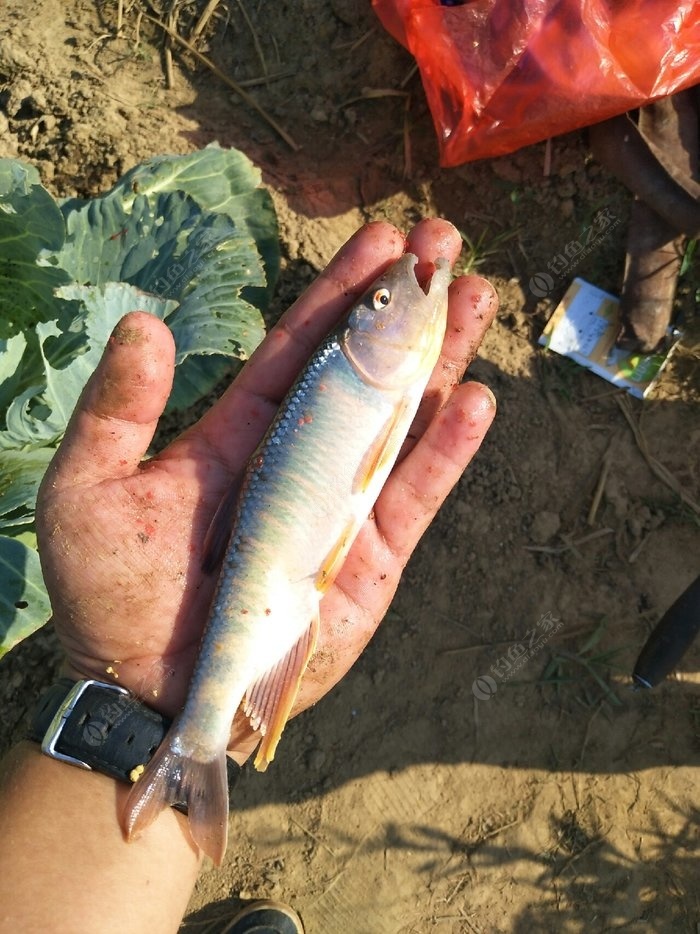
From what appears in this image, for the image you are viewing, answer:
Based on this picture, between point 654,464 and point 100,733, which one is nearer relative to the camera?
point 100,733

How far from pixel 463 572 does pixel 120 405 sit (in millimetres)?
2583

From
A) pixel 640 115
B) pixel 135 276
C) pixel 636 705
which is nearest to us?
pixel 135 276

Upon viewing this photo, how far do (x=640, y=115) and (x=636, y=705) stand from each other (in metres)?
3.78

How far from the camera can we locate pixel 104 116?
505 centimetres

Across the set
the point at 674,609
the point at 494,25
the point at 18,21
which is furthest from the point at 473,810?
the point at 18,21

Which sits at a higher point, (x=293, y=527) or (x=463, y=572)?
(x=293, y=527)

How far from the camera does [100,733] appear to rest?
109 inches

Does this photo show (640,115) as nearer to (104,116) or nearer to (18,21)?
(104,116)

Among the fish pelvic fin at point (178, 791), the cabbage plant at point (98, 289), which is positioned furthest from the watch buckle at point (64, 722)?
the cabbage plant at point (98, 289)

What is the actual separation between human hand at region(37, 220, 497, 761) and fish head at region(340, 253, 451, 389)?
0.30m

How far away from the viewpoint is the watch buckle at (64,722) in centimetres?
277

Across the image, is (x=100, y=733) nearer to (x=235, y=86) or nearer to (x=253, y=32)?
(x=235, y=86)

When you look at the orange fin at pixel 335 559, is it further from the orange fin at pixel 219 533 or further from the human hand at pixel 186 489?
the orange fin at pixel 219 533

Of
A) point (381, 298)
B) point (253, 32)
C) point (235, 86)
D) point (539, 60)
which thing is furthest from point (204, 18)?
point (381, 298)
